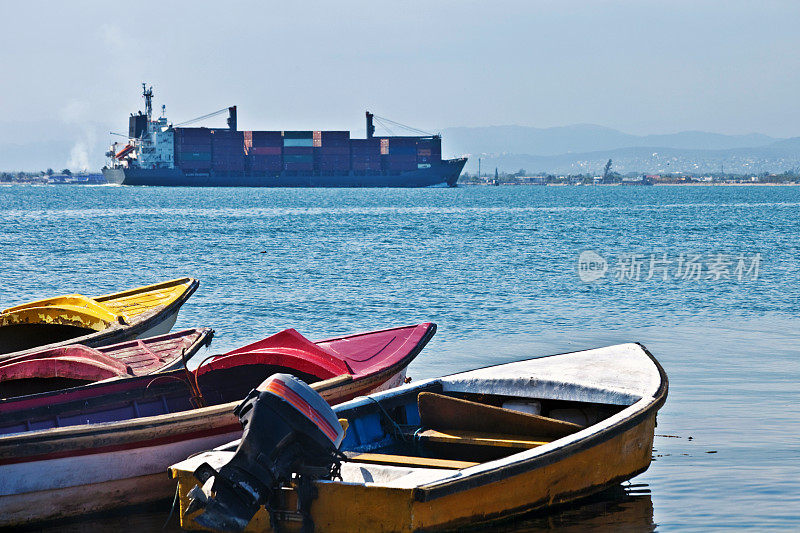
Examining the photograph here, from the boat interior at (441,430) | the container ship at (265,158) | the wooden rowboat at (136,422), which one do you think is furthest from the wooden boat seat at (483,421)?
the container ship at (265,158)

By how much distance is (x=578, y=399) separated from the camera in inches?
281

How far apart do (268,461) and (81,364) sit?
11.0ft

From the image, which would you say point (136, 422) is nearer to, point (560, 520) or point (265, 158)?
point (560, 520)

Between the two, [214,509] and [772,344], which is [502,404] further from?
[772,344]

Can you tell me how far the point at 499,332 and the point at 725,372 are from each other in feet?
14.9

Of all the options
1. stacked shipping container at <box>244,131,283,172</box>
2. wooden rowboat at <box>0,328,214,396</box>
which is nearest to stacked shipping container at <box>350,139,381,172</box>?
stacked shipping container at <box>244,131,283,172</box>

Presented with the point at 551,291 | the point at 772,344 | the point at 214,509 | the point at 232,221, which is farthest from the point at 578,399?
the point at 232,221

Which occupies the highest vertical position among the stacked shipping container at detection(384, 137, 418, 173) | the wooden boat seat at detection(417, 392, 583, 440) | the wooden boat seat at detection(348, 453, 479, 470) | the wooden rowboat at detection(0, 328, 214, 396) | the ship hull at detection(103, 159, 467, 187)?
the stacked shipping container at detection(384, 137, 418, 173)

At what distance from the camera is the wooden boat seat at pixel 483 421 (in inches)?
263

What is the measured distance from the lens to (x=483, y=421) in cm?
682

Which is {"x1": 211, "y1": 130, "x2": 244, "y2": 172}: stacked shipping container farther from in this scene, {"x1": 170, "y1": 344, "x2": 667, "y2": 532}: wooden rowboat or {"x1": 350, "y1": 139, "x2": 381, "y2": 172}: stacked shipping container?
{"x1": 170, "y1": 344, "x2": 667, "y2": 532}: wooden rowboat

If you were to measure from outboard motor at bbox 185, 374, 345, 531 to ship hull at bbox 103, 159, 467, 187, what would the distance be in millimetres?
114309

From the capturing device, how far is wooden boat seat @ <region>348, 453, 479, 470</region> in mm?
6062

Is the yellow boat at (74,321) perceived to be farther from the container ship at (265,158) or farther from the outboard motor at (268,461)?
the container ship at (265,158)
